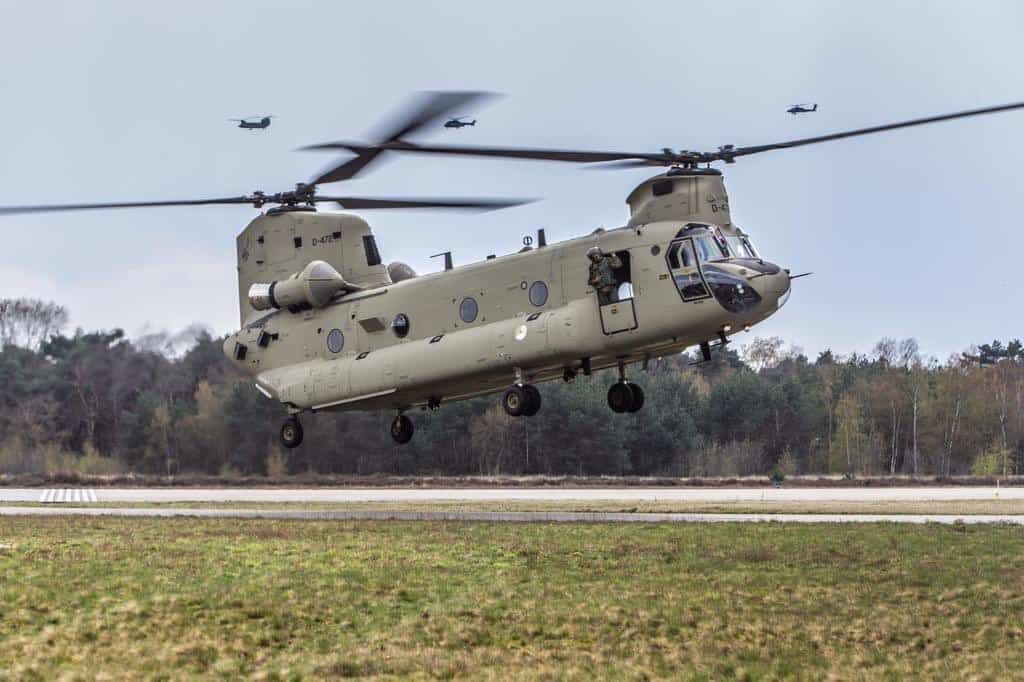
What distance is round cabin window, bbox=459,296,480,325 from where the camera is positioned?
86.5 feet

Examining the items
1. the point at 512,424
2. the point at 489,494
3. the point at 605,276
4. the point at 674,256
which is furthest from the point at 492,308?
the point at 512,424

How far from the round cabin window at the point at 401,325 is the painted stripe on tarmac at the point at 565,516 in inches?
146

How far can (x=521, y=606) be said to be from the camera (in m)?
15.9

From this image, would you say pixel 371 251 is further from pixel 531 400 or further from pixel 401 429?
pixel 531 400

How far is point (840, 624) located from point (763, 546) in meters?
5.13

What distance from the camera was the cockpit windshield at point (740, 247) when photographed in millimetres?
23734

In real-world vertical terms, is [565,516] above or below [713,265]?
below

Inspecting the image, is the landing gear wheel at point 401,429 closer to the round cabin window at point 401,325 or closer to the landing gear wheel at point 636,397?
the round cabin window at point 401,325

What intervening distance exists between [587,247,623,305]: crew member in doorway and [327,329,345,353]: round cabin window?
680 centimetres

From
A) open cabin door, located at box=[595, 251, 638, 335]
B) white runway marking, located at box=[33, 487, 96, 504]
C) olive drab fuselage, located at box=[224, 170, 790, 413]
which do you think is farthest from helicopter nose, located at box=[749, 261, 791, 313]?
white runway marking, located at box=[33, 487, 96, 504]

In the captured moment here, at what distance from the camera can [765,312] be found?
2327 cm

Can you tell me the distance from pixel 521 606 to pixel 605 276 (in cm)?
958

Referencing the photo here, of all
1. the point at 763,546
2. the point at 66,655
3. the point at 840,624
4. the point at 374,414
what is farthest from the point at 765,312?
the point at 374,414

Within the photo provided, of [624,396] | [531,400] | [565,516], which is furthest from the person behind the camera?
[565,516]
